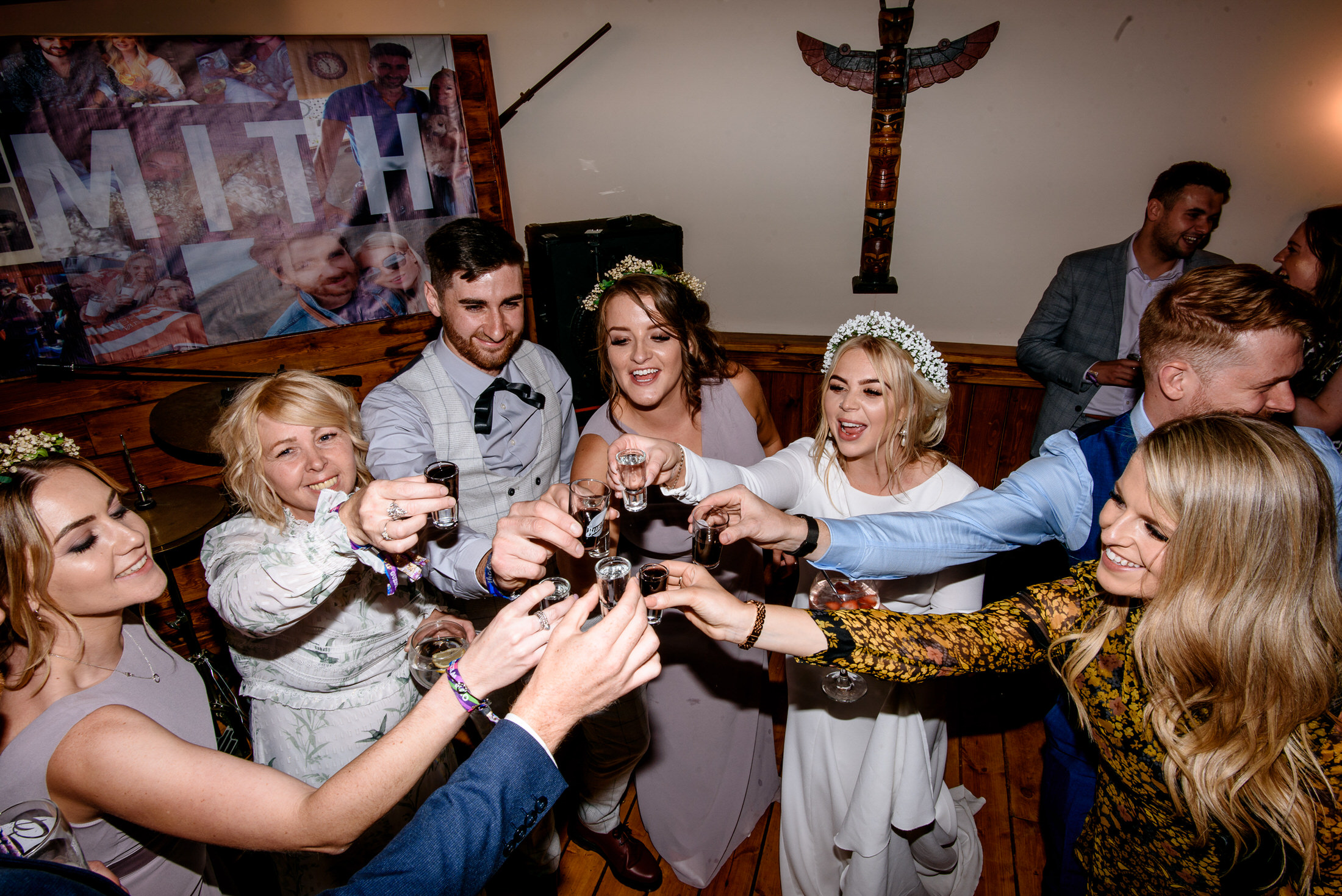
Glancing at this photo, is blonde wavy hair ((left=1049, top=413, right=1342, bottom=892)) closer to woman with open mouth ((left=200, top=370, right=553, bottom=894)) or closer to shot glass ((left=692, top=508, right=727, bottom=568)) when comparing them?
shot glass ((left=692, top=508, right=727, bottom=568))

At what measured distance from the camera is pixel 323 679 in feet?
6.11

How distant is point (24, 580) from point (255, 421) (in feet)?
2.27

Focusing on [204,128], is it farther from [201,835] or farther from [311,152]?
[201,835]

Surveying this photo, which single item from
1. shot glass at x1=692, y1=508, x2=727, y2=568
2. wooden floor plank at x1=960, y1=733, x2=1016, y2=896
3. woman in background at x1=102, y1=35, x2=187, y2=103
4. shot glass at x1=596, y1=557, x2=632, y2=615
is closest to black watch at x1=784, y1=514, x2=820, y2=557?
shot glass at x1=692, y1=508, x2=727, y2=568

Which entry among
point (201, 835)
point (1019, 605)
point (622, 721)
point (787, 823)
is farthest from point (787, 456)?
point (201, 835)

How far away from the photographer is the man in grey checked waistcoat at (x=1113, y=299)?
3348 millimetres

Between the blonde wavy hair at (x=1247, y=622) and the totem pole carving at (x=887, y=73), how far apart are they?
10.7 feet

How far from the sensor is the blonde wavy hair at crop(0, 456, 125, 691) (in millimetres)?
1380

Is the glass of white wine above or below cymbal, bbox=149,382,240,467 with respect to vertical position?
below

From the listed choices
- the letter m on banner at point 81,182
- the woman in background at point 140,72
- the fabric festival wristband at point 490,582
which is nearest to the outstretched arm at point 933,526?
the fabric festival wristband at point 490,582

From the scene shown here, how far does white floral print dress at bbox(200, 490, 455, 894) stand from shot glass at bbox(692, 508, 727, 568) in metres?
0.89

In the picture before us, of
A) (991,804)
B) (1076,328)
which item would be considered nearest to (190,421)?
(991,804)

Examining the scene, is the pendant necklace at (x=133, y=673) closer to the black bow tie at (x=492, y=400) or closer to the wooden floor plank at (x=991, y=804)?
the black bow tie at (x=492, y=400)

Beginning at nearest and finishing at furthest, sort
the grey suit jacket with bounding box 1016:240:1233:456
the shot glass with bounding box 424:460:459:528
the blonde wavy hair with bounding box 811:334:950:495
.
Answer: the shot glass with bounding box 424:460:459:528 < the blonde wavy hair with bounding box 811:334:950:495 < the grey suit jacket with bounding box 1016:240:1233:456
